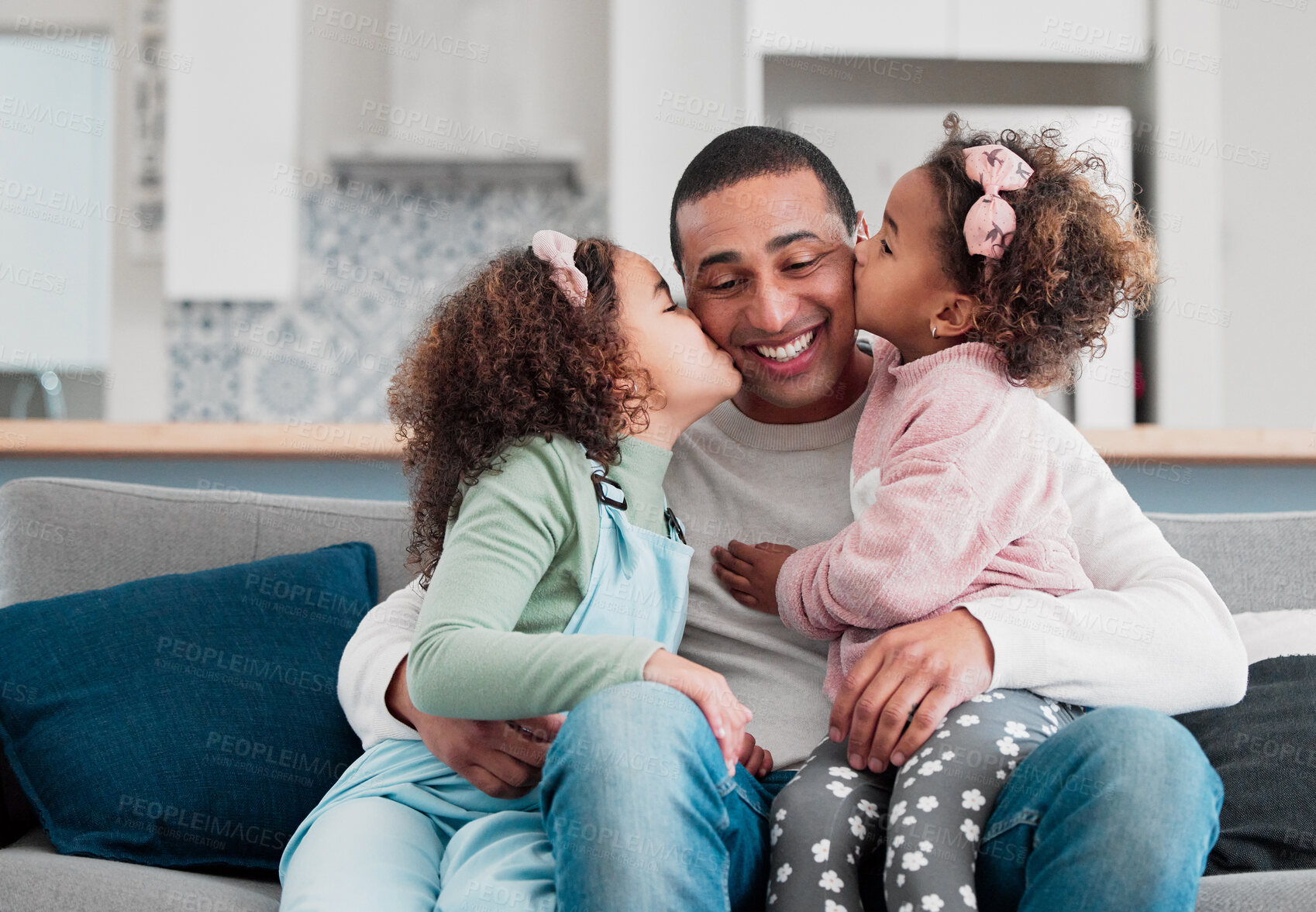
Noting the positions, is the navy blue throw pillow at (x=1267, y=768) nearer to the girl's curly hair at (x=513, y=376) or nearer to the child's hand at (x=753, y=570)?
the child's hand at (x=753, y=570)

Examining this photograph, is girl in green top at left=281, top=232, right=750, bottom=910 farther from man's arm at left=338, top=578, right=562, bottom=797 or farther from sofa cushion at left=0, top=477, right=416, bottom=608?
sofa cushion at left=0, top=477, right=416, bottom=608

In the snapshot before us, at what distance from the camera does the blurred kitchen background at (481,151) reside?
3.54m

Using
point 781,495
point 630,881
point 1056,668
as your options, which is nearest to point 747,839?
point 630,881

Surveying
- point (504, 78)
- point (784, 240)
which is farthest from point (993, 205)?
point (504, 78)

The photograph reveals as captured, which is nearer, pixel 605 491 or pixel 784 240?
pixel 605 491

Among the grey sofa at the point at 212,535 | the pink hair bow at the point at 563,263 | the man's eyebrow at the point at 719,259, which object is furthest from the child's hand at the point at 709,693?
the grey sofa at the point at 212,535

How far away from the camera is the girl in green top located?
36.6 inches

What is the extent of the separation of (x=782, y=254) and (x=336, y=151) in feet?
8.98

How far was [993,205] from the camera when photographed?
1162mm

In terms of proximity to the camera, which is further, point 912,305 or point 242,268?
point 242,268

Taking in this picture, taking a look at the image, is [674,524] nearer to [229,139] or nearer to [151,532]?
[151,532]

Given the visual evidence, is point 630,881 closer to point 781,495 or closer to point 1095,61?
point 781,495

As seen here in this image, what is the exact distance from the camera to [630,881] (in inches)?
31.8

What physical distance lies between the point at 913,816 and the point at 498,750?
0.39 m
